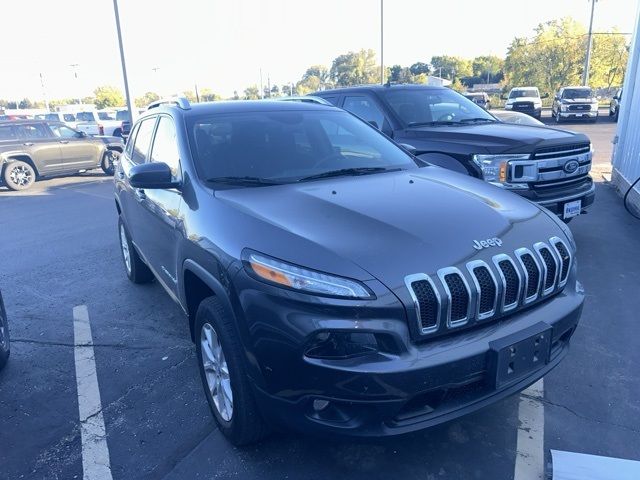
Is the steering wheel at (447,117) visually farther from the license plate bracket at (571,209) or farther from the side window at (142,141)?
the side window at (142,141)

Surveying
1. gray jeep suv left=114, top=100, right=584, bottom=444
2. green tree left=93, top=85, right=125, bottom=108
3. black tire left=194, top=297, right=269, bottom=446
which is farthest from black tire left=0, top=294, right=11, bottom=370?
green tree left=93, top=85, right=125, bottom=108

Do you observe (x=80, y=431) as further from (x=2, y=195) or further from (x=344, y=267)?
(x=2, y=195)

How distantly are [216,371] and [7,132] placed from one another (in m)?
12.8

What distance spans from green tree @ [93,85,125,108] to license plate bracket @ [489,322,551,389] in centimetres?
7929

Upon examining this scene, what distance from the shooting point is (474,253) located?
2.35 m

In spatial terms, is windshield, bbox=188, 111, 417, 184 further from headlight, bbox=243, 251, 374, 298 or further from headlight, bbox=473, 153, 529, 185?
headlight, bbox=473, 153, 529, 185

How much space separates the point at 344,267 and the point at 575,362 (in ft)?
7.38

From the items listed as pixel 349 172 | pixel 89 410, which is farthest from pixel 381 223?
pixel 89 410

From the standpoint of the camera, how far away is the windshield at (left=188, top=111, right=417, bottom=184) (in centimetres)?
327

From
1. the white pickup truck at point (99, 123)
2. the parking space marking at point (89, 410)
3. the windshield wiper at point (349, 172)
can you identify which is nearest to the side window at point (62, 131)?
the white pickup truck at point (99, 123)

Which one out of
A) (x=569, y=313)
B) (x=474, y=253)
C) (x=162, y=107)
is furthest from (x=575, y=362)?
(x=162, y=107)

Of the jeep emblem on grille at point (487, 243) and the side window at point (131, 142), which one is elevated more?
the side window at point (131, 142)

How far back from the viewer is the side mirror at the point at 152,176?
307 centimetres

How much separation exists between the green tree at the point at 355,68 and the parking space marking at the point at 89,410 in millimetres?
63900
